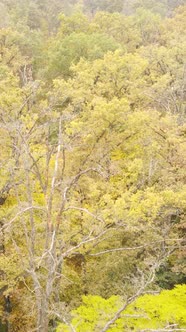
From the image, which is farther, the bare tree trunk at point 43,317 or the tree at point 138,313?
the tree at point 138,313

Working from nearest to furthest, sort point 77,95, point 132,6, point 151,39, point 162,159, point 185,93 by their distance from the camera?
point 162,159, point 77,95, point 185,93, point 151,39, point 132,6

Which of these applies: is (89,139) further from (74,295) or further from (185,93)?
(185,93)

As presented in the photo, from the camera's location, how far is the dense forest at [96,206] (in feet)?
40.9

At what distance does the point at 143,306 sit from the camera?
1365cm

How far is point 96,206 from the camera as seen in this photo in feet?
58.1

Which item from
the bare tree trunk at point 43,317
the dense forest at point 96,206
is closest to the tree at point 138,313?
the dense forest at point 96,206

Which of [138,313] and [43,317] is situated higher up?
[43,317]

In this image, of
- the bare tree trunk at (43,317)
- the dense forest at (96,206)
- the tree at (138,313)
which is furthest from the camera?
the tree at (138,313)

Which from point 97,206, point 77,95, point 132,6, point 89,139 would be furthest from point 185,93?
point 132,6

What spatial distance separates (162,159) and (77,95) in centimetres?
762

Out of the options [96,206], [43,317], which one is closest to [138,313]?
[43,317]

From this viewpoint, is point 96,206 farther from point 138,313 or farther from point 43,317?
point 43,317

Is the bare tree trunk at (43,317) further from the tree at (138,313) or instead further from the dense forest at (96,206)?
the tree at (138,313)

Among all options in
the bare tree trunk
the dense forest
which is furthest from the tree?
the bare tree trunk
